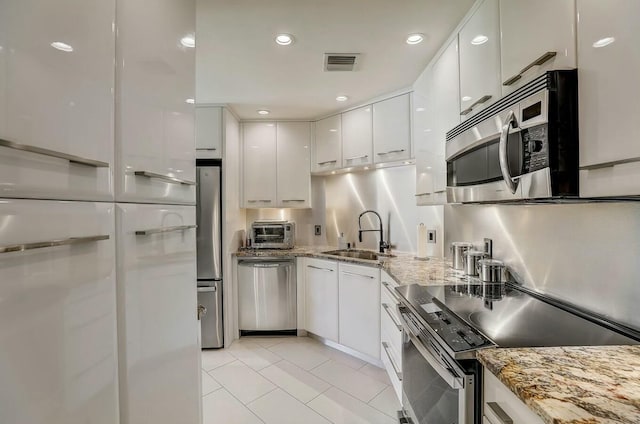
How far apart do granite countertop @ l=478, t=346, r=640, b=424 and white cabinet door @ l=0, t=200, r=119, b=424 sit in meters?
0.99

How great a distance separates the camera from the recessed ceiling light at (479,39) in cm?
148

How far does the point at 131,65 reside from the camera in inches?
35.8

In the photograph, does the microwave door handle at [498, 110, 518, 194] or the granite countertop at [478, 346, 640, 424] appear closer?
the granite countertop at [478, 346, 640, 424]

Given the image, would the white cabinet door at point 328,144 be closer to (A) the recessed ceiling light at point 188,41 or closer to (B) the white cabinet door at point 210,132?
(B) the white cabinet door at point 210,132

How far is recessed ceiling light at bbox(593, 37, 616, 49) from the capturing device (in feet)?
2.61

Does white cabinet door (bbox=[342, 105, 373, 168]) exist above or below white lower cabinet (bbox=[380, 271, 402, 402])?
above

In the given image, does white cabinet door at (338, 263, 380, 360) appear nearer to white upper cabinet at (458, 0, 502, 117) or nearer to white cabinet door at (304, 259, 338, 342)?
white cabinet door at (304, 259, 338, 342)

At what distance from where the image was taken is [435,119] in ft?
6.98

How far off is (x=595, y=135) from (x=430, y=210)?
6.25 ft

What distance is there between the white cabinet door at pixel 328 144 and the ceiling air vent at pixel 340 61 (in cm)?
101

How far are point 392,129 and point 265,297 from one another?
7.03 ft

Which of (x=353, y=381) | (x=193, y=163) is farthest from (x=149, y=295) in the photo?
(x=353, y=381)

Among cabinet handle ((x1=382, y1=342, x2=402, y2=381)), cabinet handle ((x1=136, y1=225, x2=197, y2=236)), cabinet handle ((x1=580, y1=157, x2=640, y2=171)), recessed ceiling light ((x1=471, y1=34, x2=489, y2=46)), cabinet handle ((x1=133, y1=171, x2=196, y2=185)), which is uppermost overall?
recessed ceiling light ((x1=471, y1=34, x2=489, y2=46))

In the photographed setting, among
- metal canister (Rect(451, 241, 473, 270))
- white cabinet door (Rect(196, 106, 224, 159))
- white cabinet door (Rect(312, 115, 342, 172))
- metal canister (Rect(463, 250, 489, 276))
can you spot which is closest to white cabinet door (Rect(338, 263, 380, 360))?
metal canister (Rect(451, 241, 473, 270))
